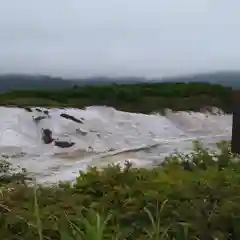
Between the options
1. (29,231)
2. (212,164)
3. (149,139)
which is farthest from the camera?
(149,139)

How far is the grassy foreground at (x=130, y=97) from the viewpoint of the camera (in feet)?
62.1

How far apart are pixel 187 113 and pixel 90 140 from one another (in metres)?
5.50

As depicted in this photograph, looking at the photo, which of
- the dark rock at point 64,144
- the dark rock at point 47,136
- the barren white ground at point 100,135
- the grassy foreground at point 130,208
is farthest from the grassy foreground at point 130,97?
the grassy foreground at point 130,208

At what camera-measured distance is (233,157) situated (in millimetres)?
3744

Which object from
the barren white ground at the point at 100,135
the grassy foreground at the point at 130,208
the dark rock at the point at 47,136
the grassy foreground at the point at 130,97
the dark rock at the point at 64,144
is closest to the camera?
the grassy foreground at the point at 130,208

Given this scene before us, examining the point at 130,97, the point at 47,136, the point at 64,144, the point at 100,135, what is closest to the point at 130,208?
the point at 64,144

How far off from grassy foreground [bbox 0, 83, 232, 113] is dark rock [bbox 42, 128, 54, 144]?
2.73 meters

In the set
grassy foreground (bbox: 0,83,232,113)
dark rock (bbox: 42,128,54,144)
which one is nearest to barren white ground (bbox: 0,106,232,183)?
dark rock (bbox: 42,128,54,144)

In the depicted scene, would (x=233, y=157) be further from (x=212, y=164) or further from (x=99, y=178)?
(x=99, y=178)

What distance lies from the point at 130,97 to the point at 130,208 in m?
16.7

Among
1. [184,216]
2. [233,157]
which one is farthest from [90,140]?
[184,216]

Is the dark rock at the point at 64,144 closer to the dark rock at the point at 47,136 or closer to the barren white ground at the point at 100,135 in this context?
the barren white ground at the point at 100,135

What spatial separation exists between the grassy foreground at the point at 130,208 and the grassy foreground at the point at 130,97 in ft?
49.3

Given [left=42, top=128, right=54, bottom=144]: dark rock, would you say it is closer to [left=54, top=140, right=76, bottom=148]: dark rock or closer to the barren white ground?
the barren white ground
